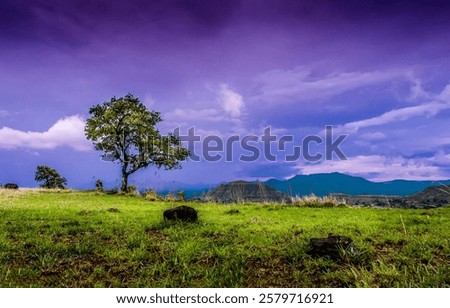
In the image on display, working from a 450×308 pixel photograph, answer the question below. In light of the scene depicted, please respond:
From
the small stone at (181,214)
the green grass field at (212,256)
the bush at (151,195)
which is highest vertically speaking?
the bush at (151,195)

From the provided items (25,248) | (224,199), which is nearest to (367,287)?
(25,248)

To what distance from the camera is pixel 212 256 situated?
718 cm

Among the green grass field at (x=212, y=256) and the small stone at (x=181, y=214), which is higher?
the small stone at (x=181, y=214)

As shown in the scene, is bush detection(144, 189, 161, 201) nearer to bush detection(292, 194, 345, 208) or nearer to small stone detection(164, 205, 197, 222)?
bush detection(292, 194, 345, 208)

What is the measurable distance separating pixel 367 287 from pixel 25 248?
22.4 ft

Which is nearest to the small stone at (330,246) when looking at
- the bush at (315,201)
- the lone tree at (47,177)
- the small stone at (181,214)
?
the small stone at (181,214)

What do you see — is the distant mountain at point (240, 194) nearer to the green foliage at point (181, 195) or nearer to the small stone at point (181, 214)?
the green foliage at point (181, 195)

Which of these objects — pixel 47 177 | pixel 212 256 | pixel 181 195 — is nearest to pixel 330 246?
pixel 212 256

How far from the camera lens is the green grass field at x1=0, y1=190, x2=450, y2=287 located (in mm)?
5895

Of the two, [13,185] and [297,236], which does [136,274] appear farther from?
[13,185]

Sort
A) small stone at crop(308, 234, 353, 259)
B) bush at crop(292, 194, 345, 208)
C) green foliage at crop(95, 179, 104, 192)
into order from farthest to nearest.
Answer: green foliage at crop(95, 179, 104, 192) < bush at crop(292, 194, 345, 208) < small stone at crop(308, 234, 353, 259)

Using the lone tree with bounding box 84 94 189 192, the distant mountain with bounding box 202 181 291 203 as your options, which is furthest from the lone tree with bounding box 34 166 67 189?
the distant mountain with bounding box 202 181 291 203

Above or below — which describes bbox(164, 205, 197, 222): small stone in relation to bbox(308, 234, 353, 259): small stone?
above

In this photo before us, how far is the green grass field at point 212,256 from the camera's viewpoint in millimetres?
5895
